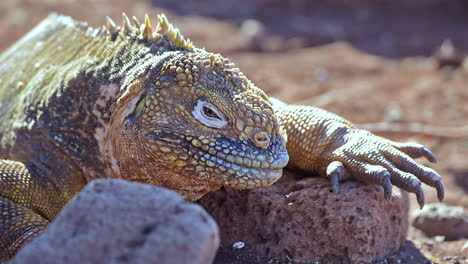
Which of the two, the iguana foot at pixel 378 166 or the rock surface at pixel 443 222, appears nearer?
the iguana foot at pixel 378 166

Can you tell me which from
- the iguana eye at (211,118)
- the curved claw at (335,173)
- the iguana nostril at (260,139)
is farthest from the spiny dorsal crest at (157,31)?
the curved claw at (335,173)

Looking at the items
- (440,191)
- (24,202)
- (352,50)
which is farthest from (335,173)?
(352,50)

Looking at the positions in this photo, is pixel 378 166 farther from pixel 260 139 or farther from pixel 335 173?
pixel 260 139

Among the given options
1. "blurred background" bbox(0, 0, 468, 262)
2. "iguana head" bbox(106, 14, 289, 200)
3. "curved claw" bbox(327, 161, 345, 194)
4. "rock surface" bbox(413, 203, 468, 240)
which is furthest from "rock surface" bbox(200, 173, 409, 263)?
"blurred background" bbox(0, 0, 468, 262)

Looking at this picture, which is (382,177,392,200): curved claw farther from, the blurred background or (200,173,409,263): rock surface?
the blurred background

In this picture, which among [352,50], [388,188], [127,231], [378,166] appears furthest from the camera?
[352,50]

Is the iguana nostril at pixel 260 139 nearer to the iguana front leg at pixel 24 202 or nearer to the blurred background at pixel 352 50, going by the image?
the iguana front leg at pixel 24 202

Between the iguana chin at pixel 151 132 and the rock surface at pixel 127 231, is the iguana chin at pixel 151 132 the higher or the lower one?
the higher one

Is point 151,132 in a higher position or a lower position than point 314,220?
higher
